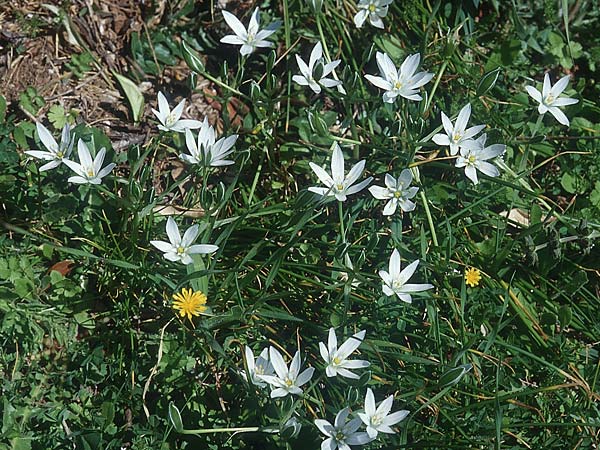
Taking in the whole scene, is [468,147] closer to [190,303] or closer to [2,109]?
[190,303]

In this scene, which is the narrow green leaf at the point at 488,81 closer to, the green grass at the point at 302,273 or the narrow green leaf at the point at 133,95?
the green grass at the point at 302,273

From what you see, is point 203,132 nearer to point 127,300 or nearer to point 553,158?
point 127,300

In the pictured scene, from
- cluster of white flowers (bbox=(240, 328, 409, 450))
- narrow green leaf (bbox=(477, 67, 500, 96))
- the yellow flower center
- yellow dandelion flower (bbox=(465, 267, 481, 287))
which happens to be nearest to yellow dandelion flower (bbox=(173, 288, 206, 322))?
cluster of white flowers (bbox=(240, 328, 409, 450))

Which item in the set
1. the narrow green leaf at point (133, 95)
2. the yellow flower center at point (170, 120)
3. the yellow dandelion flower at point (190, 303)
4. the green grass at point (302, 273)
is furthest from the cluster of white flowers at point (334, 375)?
the narrow green leaf at point (133, 95)

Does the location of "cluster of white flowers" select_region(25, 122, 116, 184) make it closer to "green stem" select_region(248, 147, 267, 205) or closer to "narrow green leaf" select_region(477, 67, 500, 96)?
"green stem" select_region(248, 147, 267, 205)

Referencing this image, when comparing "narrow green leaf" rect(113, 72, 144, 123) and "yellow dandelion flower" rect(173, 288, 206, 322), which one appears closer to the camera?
"yellow dandelion flower" rect(173, 288, 206, 322)
